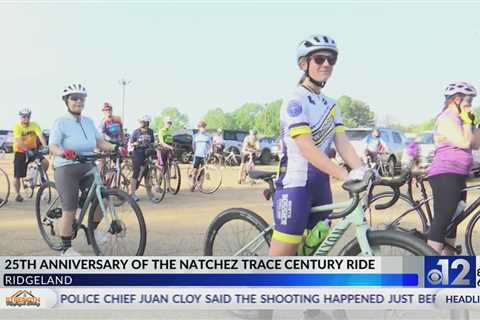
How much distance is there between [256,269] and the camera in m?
4.21

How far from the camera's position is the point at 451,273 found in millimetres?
4043

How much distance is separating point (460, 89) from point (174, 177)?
8.27 m

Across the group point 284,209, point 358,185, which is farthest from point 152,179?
point 358,185

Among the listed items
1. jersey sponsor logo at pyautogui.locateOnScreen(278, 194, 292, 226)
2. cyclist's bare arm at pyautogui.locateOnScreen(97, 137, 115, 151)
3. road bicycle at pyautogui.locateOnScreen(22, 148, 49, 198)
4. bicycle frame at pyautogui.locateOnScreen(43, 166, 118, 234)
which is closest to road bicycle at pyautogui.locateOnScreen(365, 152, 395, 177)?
road bicycle at pyautogui.locateOnScreen(22, 148, 49, 198)

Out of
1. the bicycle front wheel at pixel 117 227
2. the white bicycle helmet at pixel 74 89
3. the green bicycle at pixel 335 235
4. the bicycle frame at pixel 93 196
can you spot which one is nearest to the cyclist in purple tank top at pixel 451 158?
the green bicycle at pixel 335 235

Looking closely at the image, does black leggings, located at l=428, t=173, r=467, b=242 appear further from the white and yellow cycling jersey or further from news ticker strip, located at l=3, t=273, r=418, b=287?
the white and yellow cycling jersey

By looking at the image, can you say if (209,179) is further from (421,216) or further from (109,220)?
(421,216)

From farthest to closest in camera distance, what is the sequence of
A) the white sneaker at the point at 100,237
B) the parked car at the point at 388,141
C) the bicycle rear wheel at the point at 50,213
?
the parked car at the point at 388,141, the bicycle rear wheel at the point at 50,213, the white sneaker at the point at 100,237

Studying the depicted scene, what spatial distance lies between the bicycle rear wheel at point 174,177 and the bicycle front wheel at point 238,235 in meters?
7.99

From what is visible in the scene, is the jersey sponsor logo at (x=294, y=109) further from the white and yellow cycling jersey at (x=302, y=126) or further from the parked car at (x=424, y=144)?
the parked car at (x=424, y=144)

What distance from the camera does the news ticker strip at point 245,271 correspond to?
381 cm

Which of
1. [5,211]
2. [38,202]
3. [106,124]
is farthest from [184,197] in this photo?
[38,202]

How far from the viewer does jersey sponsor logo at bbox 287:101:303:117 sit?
12.2 feet

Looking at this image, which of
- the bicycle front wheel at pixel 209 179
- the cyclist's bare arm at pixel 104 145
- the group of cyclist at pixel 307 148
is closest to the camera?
the group of cyclist at pixel 307 148
